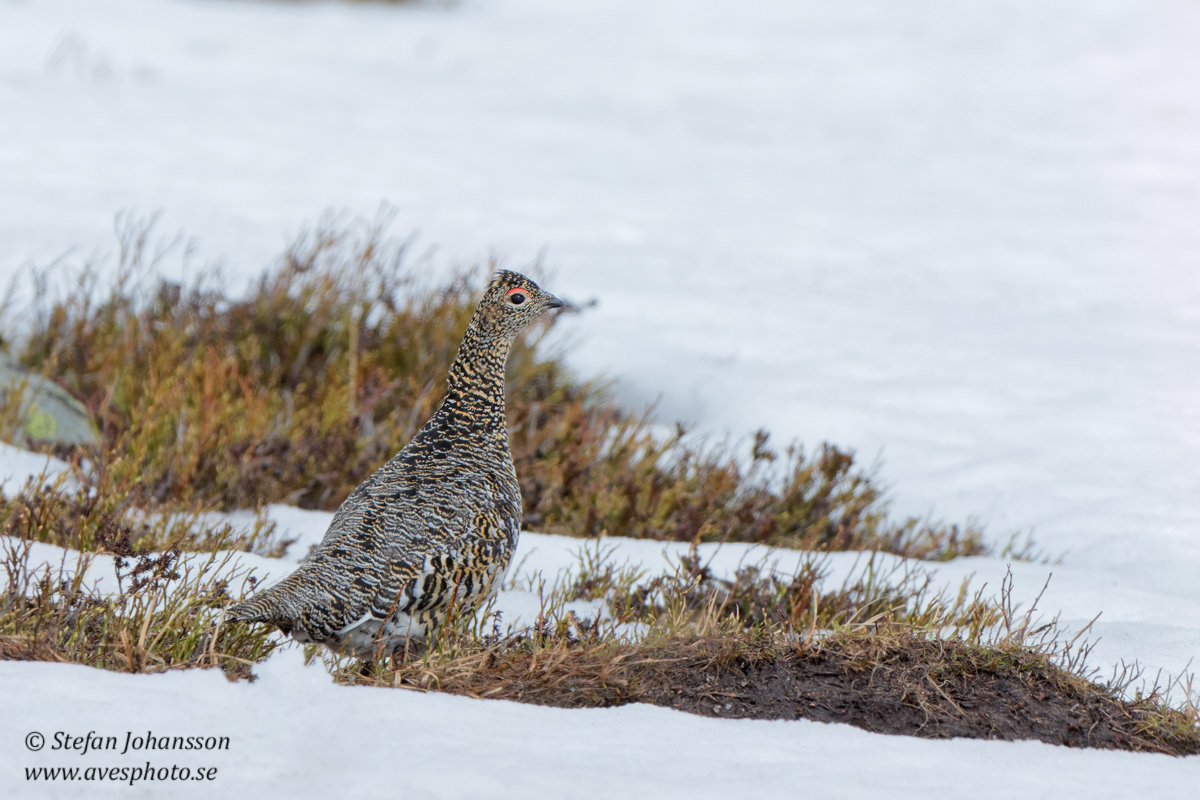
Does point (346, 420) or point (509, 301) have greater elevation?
point (509, 301)

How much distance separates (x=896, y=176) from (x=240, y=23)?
914cm

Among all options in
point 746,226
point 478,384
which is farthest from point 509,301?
point 746,226

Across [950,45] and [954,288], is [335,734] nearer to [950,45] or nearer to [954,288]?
[954,288]

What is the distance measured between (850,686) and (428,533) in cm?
118

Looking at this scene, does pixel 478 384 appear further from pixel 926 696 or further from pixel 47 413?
pixel 47 413

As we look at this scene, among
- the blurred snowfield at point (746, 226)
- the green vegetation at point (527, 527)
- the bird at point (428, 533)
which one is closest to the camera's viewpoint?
the blurred snowfield at point (746, 226)

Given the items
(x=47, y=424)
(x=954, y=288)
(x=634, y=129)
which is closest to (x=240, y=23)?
(x=634, y=129)

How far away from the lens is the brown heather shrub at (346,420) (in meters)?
4.75

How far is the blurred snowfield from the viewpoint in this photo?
2455 millimetres

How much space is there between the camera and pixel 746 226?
10.2 m

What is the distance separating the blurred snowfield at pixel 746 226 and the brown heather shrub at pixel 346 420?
709mm

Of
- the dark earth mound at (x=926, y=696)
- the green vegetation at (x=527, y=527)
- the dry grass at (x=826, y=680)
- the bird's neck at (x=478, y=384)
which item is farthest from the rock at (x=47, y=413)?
the dark earth mound at (x=926, y=696)

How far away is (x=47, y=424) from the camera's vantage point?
4.98 m

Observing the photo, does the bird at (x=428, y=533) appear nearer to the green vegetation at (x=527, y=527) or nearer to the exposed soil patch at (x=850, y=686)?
the green vegetation at (x=527, y=527)
